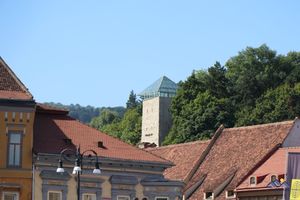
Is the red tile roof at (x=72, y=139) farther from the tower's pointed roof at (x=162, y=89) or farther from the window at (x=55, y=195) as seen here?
the tower's pointed roof at (x=162, y=89)

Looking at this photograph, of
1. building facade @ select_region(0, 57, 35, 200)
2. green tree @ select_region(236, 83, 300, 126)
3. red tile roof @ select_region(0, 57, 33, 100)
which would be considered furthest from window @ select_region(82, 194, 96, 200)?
green tree @ select_region(236, 83, 300, 126)

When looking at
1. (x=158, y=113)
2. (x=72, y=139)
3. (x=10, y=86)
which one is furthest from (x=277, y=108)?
(x=10, y=86)

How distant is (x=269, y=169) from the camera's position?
8144cm

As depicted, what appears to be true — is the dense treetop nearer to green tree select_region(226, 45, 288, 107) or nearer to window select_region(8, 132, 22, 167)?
green tree select_region(226, 45, 288, 107)

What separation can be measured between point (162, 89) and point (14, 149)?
105 m

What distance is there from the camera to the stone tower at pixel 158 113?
162 meters

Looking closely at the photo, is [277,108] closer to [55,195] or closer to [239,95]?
[239,95]

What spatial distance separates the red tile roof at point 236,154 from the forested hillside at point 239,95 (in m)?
38.6

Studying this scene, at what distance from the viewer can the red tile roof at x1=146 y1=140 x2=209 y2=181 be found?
295ft

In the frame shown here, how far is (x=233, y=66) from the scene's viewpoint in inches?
6014

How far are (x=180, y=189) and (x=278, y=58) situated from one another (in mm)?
79908

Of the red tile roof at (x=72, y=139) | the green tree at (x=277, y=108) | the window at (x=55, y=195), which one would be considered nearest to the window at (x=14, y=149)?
the red tile roof at (x=72, y=139)

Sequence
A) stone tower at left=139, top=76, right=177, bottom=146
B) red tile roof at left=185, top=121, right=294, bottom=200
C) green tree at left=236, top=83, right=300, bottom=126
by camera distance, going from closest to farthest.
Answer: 1. red tile roof at left=185, top=121, right=294, bottom=200
2. green tree at left=236, top=83, right=300, bottom=126
3. stone tower at left=139, top=76, right=177, bottom=146

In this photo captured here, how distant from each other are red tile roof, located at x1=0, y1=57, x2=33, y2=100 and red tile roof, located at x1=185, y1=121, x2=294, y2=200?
21431mm
